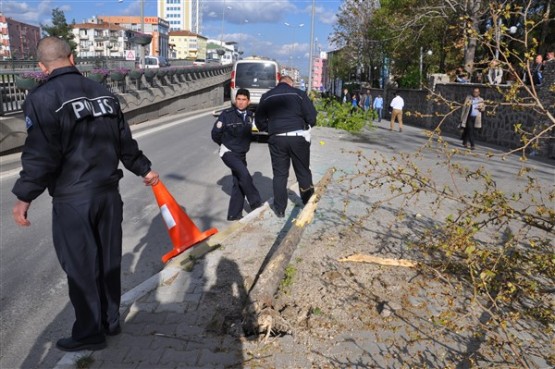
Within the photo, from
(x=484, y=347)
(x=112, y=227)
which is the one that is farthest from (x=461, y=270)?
(x=112, y=227)

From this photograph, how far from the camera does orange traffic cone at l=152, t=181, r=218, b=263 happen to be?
4422 mm

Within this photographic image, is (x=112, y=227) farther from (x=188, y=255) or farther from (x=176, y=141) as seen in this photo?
(x=176, y=141)

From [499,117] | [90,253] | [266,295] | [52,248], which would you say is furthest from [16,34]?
[266,295]

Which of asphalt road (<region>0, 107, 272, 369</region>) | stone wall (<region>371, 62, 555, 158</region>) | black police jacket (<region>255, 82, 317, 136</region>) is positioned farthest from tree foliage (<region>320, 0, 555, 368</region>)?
stone wall (<region>371, 62, 555, 158</region>)

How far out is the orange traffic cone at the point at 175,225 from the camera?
14.5ft

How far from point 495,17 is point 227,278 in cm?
289

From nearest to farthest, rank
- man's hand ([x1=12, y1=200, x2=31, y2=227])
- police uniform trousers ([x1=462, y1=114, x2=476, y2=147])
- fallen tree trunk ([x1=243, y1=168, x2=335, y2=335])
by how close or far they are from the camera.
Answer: man's hand ([x1=12, y1=200, x2=31, y2=227]), fallen tree trunk ([x1=243, y1=168, x2=335, y2=335]), police uniform trousers ([x1=462, y1=114, x2=476, y2=147])

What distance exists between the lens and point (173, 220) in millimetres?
4527

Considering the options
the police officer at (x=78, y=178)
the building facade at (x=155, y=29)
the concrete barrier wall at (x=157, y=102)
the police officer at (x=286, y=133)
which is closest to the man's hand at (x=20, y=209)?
the police officer at (x=78, y=178)

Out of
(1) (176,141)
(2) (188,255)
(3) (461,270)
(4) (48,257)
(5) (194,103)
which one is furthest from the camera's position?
(5) (194,103)

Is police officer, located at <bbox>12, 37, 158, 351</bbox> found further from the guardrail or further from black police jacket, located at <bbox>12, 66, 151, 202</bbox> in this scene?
the guardrail

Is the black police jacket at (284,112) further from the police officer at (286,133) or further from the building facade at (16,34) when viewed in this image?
the building facade at (16,34)

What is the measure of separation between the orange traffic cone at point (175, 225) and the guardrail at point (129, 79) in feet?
28.6

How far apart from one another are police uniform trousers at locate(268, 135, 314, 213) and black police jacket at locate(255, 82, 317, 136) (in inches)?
5.3
